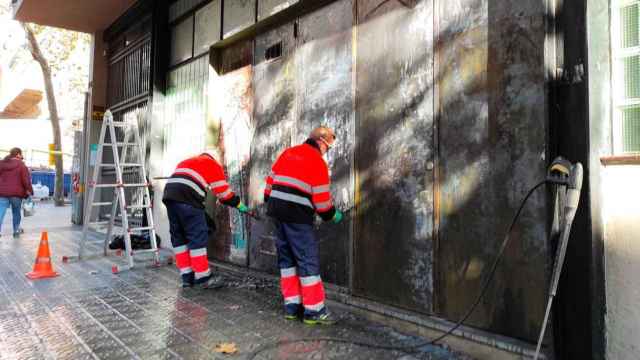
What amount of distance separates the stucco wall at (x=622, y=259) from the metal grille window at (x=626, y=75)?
0.21m

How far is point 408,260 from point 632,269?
174 centimetres

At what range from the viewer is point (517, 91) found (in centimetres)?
332

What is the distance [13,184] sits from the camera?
9.80 m

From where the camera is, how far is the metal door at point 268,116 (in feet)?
19.3

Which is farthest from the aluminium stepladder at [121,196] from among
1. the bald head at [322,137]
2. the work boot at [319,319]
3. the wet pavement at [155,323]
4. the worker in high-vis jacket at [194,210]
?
the bald head at [322,137]

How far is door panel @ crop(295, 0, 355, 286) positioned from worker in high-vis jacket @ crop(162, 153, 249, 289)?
43.2 inches

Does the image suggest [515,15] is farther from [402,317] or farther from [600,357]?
[402,317]

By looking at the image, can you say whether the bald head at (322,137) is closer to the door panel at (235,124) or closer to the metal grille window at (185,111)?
the door panel at (235,124)

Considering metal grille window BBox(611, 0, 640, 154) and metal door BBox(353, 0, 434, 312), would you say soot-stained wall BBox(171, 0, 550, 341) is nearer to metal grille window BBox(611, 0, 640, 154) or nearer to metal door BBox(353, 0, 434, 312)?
metal door BBox(353, 0, 434, 312)

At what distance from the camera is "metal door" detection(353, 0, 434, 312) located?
13.2 ft

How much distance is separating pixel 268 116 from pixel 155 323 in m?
2.99

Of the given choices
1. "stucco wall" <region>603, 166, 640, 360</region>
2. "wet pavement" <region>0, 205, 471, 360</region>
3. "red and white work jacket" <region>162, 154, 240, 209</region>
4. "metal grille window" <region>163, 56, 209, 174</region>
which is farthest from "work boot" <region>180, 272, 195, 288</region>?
"stucco wall" <region>603, 166, 640, 360</region>

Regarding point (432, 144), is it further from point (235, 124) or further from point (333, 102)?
point (235, 124)

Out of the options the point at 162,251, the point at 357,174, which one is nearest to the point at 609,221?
the point at 357,174
